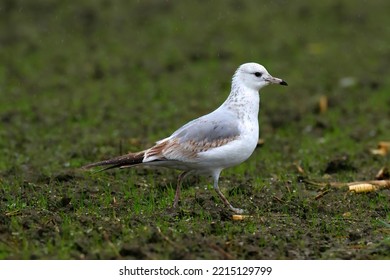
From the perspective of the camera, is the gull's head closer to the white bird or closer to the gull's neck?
the gull's neck

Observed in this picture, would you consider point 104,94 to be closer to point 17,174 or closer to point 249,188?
point 17,174

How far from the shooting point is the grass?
21.6 feet

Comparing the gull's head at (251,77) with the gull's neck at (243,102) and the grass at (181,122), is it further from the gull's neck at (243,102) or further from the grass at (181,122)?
the grass at (181,122)

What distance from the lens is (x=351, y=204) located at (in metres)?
7.85

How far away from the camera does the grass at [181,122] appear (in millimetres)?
6570

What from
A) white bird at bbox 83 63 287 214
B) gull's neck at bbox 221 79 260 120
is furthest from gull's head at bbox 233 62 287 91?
white bird at bbox 83 63 287 214

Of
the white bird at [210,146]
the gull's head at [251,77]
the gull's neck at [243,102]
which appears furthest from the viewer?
the gull's head at [251,77]

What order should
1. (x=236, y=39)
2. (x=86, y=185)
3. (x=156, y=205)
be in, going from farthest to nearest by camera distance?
(x=236, y=39) → (x=86, y=185) → (x=156, y=205)

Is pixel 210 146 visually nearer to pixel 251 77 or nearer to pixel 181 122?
pixel 251 77

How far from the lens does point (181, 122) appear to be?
1166cm

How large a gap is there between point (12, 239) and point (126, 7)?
1110 cm

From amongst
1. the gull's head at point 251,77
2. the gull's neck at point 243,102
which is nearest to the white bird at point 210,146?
the gull's neck at point 243,102

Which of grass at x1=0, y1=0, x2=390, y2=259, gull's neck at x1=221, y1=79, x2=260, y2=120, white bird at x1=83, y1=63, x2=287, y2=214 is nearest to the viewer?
grass at x1=0, y1=0, x2=390, y2=259

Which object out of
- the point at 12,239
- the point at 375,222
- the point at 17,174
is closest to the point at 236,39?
the point at 17,174
